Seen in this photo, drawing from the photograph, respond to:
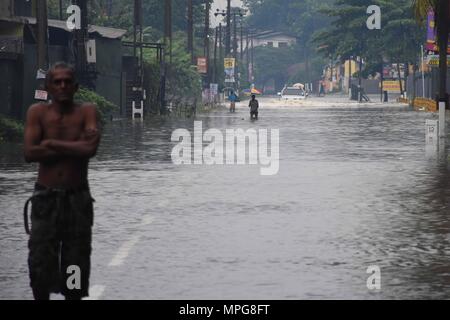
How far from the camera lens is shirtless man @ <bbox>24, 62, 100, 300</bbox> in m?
8.63

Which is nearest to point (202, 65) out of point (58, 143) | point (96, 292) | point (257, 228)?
point (257, 228)

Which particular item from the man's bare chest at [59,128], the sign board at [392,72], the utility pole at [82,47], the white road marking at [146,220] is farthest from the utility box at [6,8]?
the sign board at [392,72]

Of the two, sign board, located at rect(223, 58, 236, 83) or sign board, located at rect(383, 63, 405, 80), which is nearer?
sign board, located at rect(223, 58, 236, 83)

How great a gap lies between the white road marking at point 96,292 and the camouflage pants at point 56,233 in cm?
146

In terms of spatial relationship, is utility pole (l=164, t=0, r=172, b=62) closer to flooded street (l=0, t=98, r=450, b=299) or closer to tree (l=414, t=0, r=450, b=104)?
tree (l=414, t=0, r=450, b=104)

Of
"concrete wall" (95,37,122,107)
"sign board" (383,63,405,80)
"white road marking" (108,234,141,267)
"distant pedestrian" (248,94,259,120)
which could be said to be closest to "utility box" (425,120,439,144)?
"white road marking" (108,234,141,267)

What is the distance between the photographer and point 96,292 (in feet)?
34.7

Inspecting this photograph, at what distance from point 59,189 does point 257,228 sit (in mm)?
6756

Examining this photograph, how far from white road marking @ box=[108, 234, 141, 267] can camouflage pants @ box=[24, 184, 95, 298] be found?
3469 millimetres

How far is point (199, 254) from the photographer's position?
42.6ft

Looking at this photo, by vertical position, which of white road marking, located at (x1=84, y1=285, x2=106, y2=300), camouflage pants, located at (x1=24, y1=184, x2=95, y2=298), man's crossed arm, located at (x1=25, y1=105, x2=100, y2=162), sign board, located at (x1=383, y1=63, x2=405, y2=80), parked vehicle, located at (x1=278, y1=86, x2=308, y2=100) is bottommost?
parked vehicle, located at (x1=278, y1=86, x2=308, y2=100)

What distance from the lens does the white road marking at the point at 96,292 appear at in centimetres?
1026

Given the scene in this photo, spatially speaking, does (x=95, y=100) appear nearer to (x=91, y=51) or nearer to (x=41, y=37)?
(x=91, y=51)

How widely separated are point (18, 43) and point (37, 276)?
3358 cm
